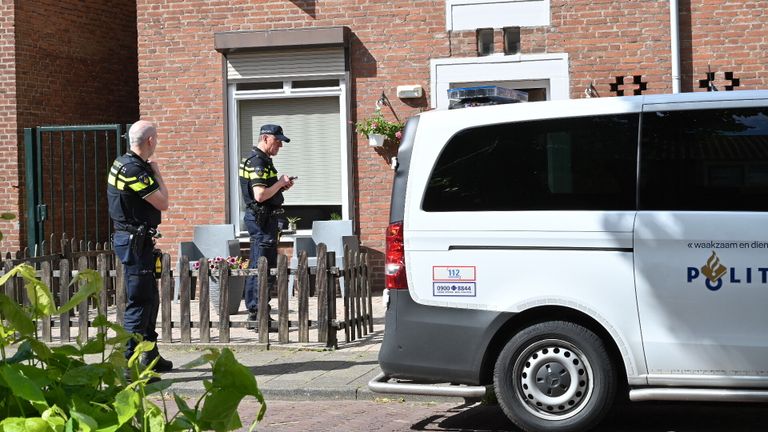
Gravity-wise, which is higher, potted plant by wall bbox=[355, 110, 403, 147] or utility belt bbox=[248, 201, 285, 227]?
potted plant by wall bbox=[355, 110, 403, 147]

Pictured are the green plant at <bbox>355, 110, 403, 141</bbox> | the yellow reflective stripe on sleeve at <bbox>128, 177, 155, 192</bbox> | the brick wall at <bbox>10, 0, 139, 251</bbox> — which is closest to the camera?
the yellow reflective stripe on sleeve at <bbox>128, 177, 155, 192</bbox>

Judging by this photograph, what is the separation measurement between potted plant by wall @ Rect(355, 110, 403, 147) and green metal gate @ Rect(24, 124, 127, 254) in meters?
3.26

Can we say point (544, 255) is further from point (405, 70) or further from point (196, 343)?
point (405, 70)

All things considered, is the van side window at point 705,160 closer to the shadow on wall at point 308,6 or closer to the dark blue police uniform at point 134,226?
the dark blue police uniform at point 134,226

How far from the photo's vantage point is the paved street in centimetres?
696

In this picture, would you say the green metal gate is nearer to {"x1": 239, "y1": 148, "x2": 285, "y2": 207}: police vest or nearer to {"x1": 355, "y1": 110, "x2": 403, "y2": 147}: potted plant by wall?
{"x1": 355, "y1": 110, "x2": 403, "y2": 147}: potted plant by wall

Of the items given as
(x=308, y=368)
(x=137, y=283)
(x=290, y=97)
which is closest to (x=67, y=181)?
(x=290, y=97)

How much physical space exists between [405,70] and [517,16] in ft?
5.26

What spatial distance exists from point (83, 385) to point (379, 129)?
1267cm

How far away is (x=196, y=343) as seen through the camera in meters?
10.3

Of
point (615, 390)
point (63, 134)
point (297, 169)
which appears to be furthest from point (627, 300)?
point (63, 134)

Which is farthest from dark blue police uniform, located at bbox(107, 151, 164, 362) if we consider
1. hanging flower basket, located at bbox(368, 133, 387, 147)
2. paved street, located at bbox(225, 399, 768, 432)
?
hanging flower basket, located at bbox(368, 133, 387, 147)

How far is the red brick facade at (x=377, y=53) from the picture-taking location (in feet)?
44.6

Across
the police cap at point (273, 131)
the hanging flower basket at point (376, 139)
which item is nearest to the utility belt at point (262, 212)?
the police cap at point (273, 131)
